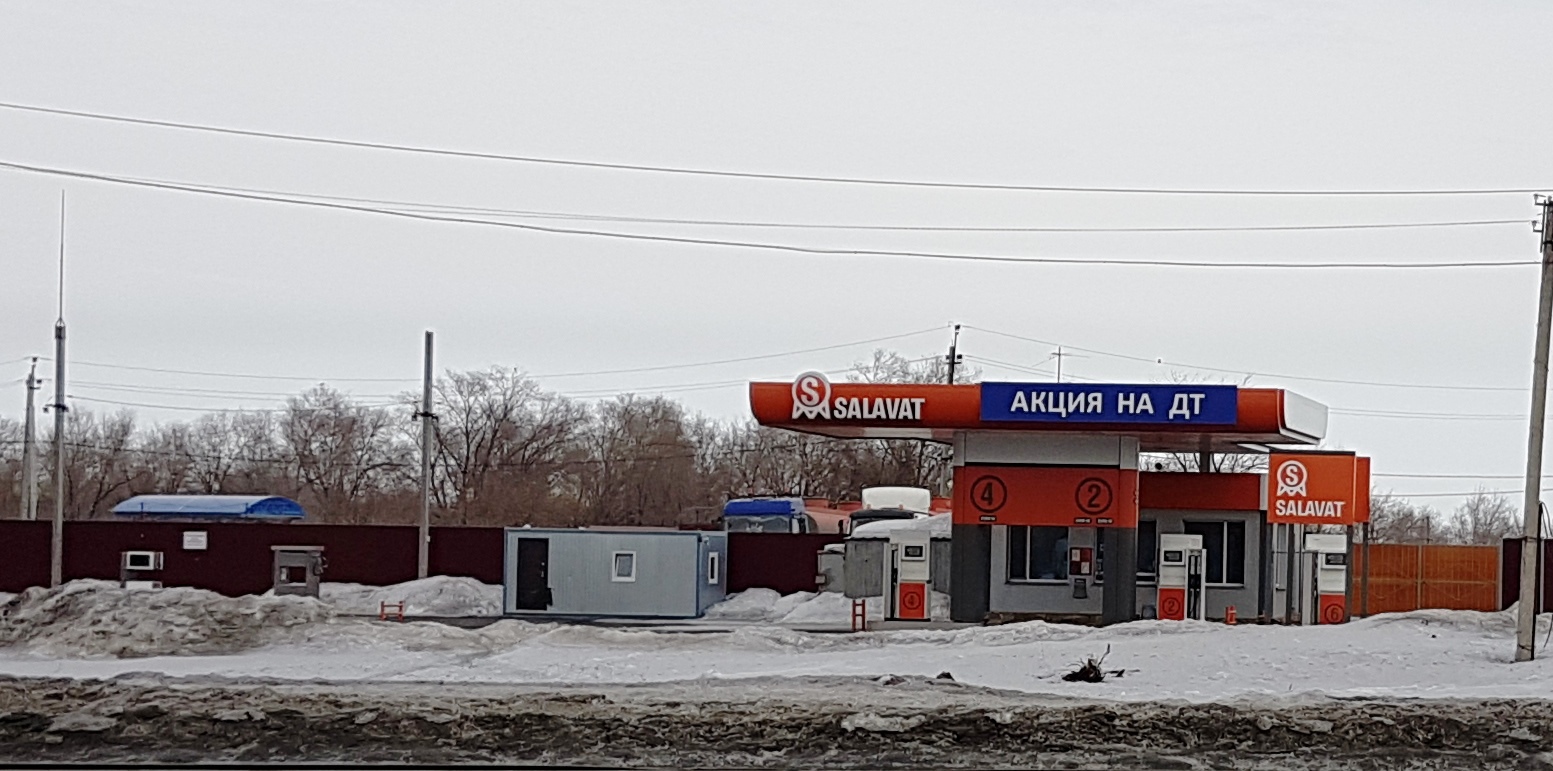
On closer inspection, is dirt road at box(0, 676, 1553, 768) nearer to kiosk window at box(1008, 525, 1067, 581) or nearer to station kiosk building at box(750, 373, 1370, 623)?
station kiosk building at box(750, 373, 1370, 623)

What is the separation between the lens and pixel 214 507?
2029 inches

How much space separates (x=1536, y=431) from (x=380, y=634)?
16.1 meters

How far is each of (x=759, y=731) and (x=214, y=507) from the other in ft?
131

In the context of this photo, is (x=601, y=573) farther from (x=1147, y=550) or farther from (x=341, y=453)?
(x=341, y=453)

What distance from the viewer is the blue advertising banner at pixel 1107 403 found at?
30.9 metres

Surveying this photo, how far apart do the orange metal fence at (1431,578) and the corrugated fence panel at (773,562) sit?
1468cm

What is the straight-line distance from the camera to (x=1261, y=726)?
1555 centimetres

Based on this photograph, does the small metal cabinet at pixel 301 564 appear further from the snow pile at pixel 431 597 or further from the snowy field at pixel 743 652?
the snowy field at pixel 743 652

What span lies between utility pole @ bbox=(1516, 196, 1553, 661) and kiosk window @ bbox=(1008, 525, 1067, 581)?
12.9m

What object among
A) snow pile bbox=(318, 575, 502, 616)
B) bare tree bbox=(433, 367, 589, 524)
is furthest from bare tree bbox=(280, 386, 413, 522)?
snow pile bbox=(318, 575, 502, 616)

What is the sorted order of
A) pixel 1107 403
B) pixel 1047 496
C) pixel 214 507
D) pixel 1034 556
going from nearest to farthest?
pixel 1107 403
pixel 1047 496
pixel 1034 556
pixel 214 507

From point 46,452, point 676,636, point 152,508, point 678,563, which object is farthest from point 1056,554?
point 46,452

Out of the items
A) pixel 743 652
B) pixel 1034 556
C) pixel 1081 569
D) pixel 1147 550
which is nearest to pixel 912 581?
pixel 1034 556

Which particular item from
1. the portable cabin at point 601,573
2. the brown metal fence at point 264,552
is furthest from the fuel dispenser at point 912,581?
the brown metal fence at point 264,552
